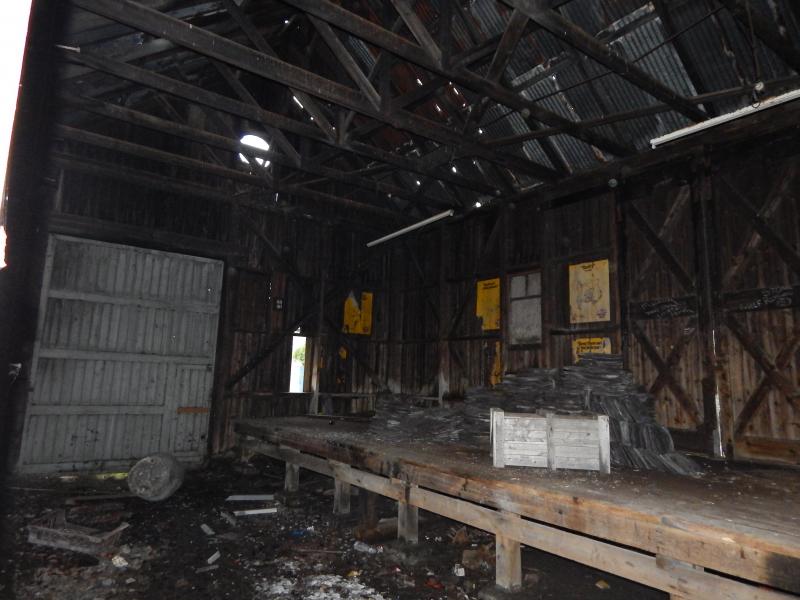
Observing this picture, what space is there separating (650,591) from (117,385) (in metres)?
9.88

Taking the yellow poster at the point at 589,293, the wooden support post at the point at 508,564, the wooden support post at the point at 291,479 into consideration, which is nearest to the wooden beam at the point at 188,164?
the yellow poster at the point at 589,293

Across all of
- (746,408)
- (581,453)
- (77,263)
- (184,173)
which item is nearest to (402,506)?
(581,453)

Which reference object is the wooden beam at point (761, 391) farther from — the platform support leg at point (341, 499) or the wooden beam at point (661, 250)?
the platform support leg at point (341, 499)

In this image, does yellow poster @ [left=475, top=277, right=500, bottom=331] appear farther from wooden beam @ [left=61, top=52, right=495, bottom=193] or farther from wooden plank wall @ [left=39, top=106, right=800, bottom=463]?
wooden beam @ [left=61, top=52, right=495, bottom=193]

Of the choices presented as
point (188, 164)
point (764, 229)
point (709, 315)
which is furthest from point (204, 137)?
point (764, 229)

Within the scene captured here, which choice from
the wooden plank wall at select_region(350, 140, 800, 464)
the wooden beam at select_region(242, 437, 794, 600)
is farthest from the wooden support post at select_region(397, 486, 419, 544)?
the wooden plank wall at select_region(350, 140, 800, 464)

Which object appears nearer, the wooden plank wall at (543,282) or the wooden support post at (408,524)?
the wooden support post at (408,524)

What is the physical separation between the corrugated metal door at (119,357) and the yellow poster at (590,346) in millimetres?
8123

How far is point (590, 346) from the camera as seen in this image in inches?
351

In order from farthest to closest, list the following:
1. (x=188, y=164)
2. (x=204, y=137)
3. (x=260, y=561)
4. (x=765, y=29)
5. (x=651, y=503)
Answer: (x=188, y=164) < (x=204, y=137) < (x=765, y=29) < (x=260, y=561) < (x=651, y=503)

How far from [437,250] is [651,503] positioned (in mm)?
9851

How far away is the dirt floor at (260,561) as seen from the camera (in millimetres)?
4496

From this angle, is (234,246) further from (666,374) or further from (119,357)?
(666,374)

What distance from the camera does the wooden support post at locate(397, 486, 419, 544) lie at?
5.50 metres
